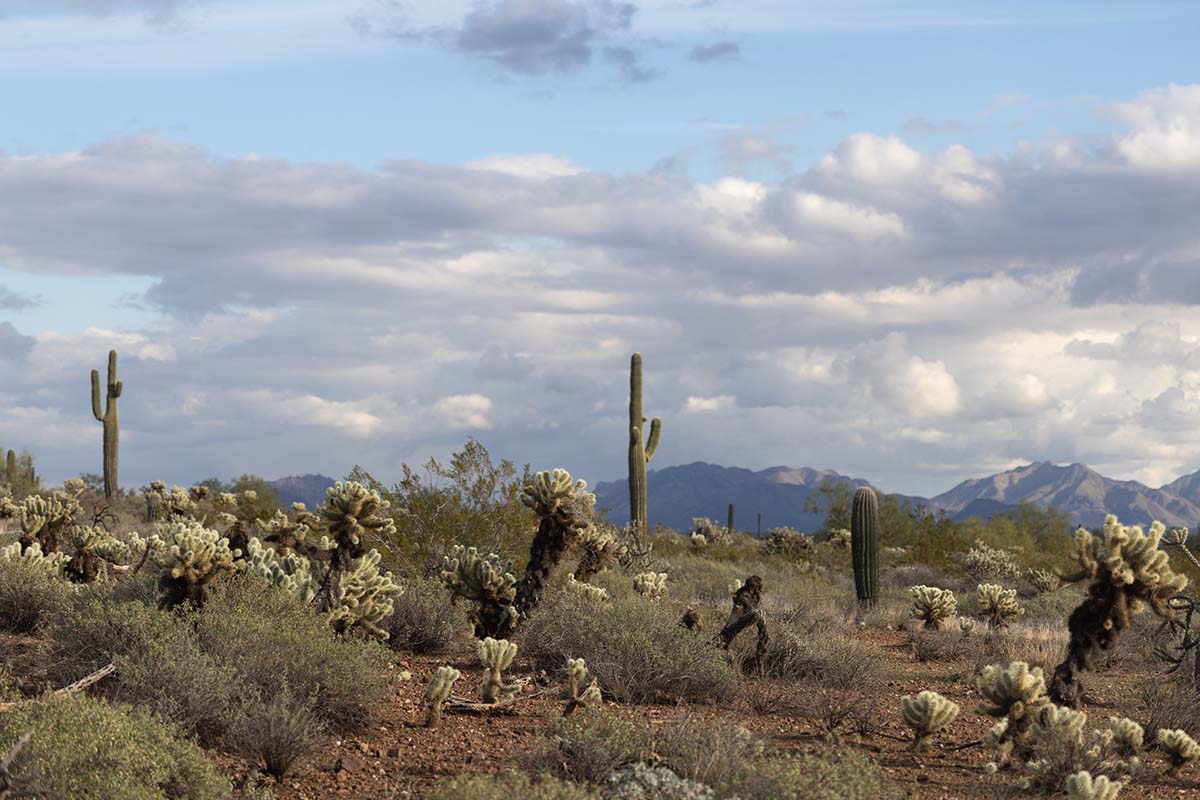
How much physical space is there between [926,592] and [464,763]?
1105 cm

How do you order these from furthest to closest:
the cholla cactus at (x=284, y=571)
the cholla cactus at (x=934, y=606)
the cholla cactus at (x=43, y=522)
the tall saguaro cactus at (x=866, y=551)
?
the tall saguaro cactus at (x=866, y=551), the cholla cactus at (x=934, y=606), the cholla cactus at (x=43, y=522), the cholla cactus at (x=284, y=571)

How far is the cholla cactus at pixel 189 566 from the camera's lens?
10.4 metres

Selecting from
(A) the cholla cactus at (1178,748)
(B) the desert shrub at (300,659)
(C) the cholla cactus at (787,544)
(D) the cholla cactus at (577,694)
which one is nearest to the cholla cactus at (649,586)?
(D) the cholla cactus at (577,694)

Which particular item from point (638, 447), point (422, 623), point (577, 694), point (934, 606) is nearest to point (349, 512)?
point (422, 623)

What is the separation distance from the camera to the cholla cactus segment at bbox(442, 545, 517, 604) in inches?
486

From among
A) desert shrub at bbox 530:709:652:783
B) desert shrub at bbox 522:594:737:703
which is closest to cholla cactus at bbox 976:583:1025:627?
desert shrub at bbox 522:594:737:703

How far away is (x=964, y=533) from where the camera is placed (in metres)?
36.9

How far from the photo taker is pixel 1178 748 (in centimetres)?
936

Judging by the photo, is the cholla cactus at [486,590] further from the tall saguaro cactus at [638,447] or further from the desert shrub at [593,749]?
the tall saguaro cactus at [638,447]

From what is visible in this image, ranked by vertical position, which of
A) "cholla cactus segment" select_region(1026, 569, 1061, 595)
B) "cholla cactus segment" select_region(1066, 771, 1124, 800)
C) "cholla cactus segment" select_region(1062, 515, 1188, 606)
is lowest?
"cholla cactus segment" select_region(1026, 569, 1061, 595)

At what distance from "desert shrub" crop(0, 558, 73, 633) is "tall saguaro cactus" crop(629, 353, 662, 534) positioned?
1581cm

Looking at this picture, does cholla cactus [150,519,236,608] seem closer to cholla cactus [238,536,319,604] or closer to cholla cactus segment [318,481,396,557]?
cholla cactus [238,536,319,604]

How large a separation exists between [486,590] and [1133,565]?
20.6 ft

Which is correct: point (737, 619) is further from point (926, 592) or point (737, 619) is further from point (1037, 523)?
point (1037, 523)
